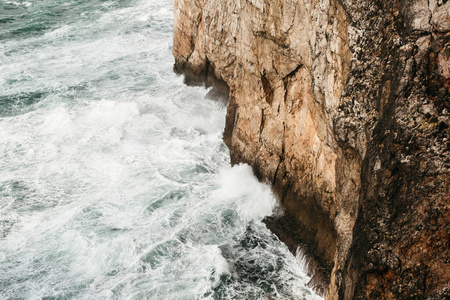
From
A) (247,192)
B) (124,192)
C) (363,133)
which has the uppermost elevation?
(363,133)

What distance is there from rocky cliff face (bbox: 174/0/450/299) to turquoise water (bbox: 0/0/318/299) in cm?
215

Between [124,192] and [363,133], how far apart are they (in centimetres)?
1272

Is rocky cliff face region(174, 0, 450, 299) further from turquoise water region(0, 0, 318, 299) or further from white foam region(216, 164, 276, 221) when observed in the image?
turquoise water region(0, 0, 318, 299)

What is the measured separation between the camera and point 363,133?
8945mm

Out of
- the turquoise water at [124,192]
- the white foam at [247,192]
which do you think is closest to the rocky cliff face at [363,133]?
the white foam at [247,192]

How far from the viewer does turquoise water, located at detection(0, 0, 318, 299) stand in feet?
48.2

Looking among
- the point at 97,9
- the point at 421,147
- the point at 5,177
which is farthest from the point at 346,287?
the point at 97,9

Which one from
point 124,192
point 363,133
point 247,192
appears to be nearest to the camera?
point 363,133

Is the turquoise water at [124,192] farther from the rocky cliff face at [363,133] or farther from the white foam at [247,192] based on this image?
the rocky cliff face at [363,133]

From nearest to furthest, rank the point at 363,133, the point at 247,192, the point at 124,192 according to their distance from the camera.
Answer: the point at 363,133
the point at 247,192
the point at 124,192

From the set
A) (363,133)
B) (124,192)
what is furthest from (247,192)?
(363,133)

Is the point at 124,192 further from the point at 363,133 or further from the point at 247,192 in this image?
the point at 363,133

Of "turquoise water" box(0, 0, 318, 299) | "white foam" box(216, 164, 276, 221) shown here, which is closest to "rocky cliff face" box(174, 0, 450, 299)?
"white foam" box(216, 164, 276, 221)

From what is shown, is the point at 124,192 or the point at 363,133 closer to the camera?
the point at 363,133
